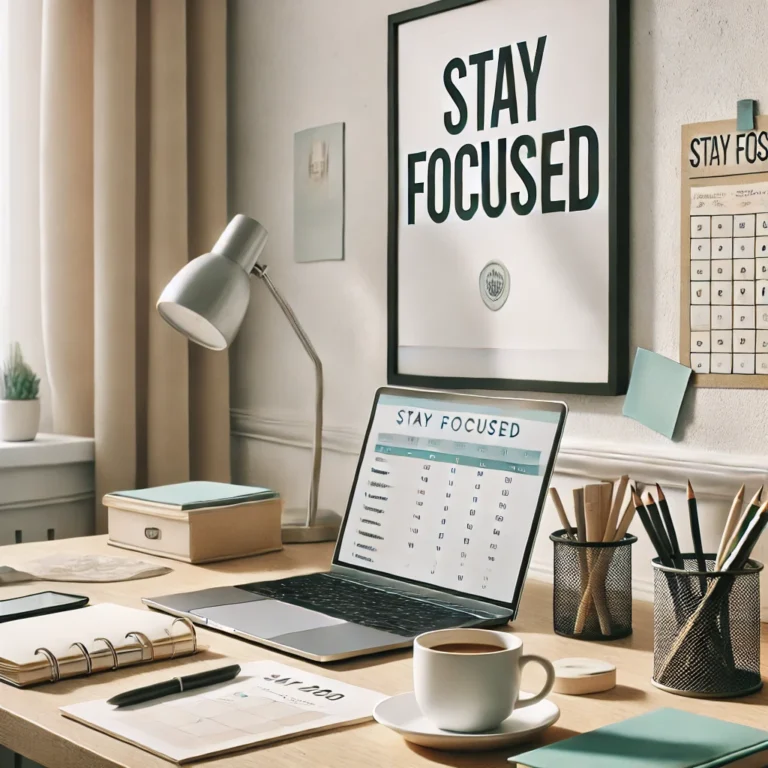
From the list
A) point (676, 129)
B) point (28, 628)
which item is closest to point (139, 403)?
point (28, 628)

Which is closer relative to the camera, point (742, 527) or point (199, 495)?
point (742, 527)

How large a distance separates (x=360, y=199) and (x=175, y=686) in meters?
1.04

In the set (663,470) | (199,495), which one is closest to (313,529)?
(199,495)

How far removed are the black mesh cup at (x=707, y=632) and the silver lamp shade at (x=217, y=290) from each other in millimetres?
786

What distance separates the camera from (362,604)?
128cm

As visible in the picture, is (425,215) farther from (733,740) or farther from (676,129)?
(733,740)

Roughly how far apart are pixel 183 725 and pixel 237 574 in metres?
0.61

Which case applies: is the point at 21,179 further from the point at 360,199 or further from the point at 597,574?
the point at 597,574

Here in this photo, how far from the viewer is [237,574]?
58.7 inches

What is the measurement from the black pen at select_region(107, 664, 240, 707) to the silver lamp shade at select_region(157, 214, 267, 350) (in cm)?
65

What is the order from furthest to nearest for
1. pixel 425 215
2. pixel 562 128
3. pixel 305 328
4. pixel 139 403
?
pixel 139 403 < pixel 305 328 < pixel 425 215 < pixel 562 128

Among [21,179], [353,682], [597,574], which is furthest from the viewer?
[21,179]

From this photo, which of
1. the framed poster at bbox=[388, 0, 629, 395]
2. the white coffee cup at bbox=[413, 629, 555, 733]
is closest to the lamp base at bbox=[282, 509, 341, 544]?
the framed poster at bbox=[388, 0, 629, 395]

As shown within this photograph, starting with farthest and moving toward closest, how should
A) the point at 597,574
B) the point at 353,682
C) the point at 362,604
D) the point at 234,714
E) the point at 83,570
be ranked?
the point at 83,570
the point at 362,604
the point at 597,574
the point at 353,682
the point at 234,714
